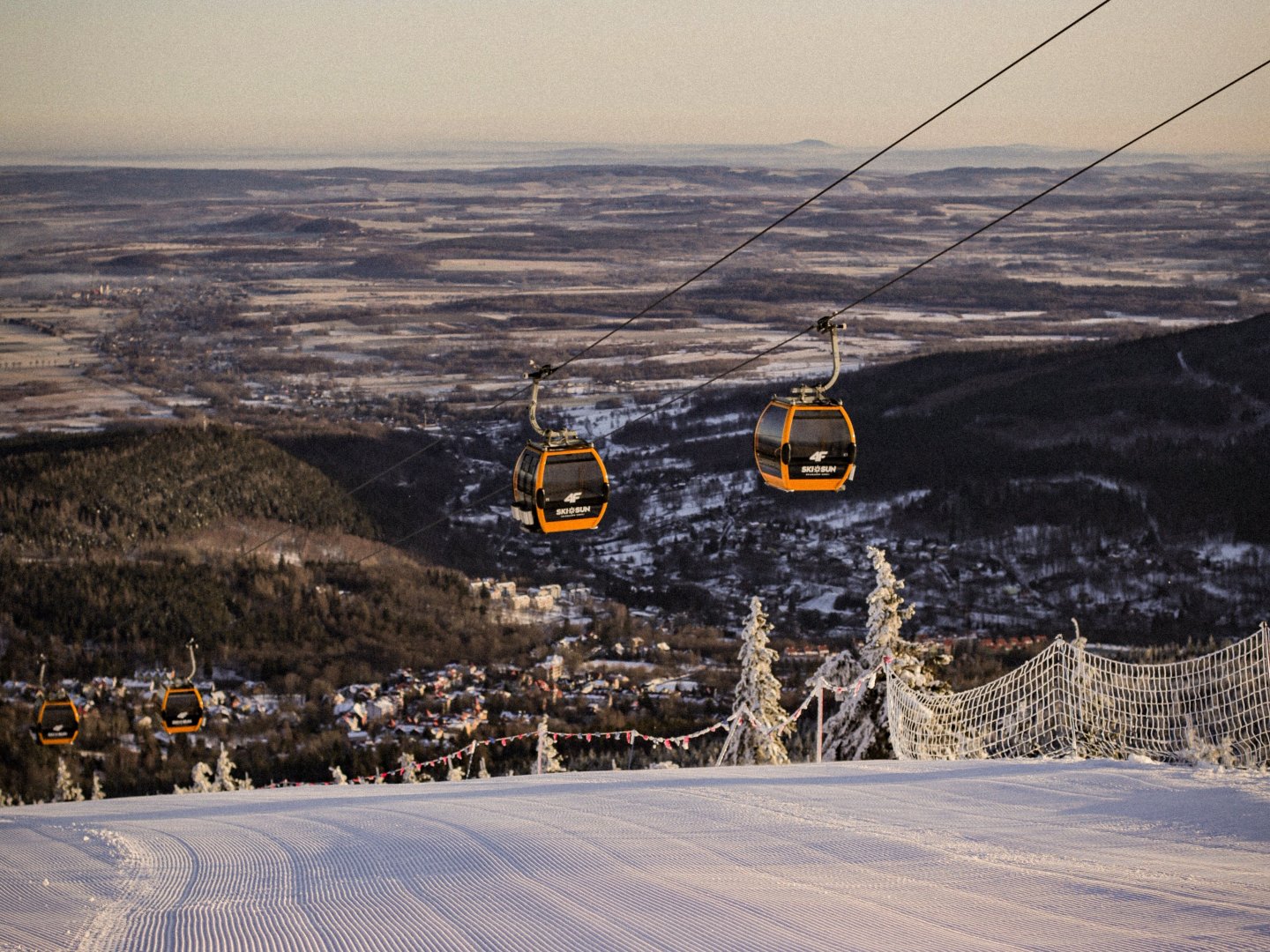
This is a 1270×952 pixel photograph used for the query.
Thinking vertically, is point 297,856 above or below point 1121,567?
above

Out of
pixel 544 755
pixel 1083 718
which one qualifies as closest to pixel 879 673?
pixel 1083 718

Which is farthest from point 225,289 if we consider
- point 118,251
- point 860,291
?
point 860,291

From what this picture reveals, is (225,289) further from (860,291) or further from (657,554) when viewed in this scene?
(657,554)

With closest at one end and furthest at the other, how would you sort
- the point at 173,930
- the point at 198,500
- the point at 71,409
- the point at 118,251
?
the point at 173,930, the point at 198,500, the point at 71,409, the point at 118,251

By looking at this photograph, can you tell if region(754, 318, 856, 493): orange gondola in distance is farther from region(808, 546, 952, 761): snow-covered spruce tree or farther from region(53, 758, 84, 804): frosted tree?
region(53, 758, 84, 804): frosted tree

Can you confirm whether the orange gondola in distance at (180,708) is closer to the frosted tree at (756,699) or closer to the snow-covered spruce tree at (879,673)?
the frosted tree at (756,699)

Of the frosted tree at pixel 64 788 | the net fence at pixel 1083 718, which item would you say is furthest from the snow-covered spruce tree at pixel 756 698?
the frosted tree at pixel 64 788
